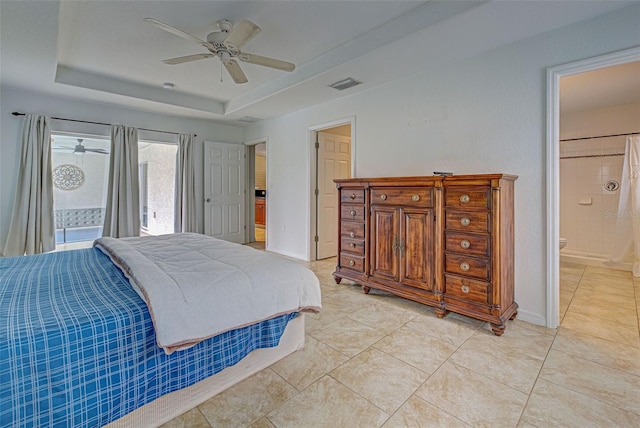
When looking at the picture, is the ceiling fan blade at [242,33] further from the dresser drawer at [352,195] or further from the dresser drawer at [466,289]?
the dresser drawer at [466,289]

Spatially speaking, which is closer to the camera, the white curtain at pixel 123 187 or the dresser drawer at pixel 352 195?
the dresser drawer at pixel 352 195

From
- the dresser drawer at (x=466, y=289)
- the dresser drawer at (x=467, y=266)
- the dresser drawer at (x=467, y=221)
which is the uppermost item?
the dresser drawer at (x=467, y=221)

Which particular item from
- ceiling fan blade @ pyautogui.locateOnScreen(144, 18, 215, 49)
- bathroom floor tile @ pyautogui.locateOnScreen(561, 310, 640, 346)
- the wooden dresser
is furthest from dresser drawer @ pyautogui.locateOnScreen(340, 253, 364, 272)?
ceiling fan blade @ pyautogui.locateOnScreen(144, 18, 215, 49)

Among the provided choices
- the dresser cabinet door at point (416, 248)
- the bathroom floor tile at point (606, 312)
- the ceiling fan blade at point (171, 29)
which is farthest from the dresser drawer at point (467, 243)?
the ceiling fan blade at point (171, 29)

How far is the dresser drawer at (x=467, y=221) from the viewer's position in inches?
92.7

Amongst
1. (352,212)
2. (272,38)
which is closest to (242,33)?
(272,38)

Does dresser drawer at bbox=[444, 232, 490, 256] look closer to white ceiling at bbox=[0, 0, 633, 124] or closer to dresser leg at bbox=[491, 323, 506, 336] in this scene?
dresser leg at bbox=[491, 323, 506, 336]

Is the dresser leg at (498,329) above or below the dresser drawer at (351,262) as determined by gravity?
below

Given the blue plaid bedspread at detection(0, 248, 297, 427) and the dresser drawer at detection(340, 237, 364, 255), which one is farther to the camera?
the dresser drawer at detection(340, 237, 364, 255)

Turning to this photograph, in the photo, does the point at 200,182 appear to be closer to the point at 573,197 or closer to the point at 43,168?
the point at 43,168

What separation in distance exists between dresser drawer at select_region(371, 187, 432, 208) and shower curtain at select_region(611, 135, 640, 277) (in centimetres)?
339

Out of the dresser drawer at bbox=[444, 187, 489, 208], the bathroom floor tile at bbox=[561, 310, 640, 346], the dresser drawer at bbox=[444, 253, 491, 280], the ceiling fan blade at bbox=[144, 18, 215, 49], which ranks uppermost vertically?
the ceiling fan blade at bbox=[144, 18, 215, 49]

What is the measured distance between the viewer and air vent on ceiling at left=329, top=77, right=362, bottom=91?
346cm

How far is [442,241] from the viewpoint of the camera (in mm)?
2594
